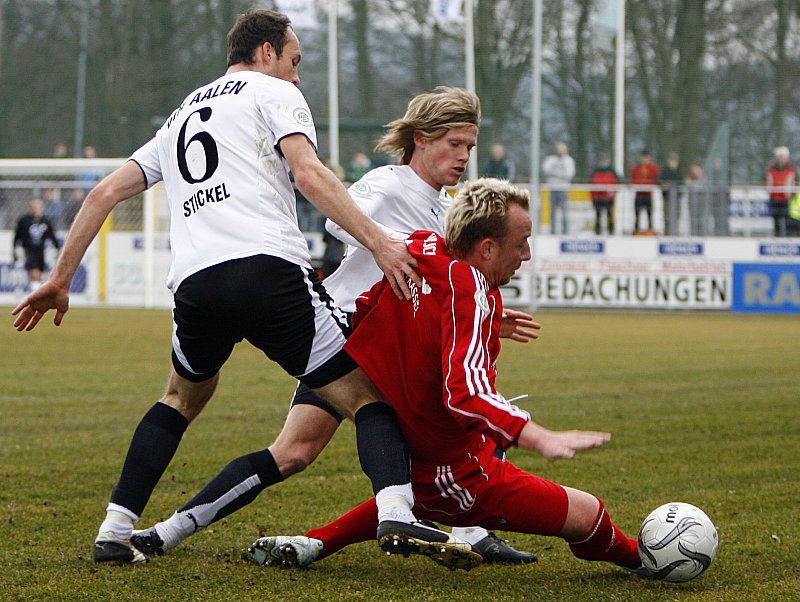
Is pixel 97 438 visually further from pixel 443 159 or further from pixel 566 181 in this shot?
pixel 566 181

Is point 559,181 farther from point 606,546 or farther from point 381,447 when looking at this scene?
point 381,447

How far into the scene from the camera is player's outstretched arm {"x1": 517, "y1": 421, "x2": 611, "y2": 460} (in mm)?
2930

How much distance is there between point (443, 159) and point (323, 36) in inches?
1151

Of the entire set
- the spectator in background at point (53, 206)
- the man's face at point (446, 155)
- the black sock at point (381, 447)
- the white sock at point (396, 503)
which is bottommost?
the white sock at point (396, 503)

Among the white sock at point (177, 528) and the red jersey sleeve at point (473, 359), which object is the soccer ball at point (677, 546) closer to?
the red jersey sleeve at point (473, 359)

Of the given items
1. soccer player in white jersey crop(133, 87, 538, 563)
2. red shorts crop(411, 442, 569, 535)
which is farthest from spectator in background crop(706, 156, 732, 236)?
red shorts crop(411, 442, 569, 535)

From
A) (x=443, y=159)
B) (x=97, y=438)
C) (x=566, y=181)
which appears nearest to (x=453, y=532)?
(x=443, y=159)

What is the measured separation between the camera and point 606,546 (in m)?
3.74

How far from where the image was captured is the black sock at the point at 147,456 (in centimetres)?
399

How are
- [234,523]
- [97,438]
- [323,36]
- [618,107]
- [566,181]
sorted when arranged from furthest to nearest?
[323,36]
[618,107]
[566,181]
[97,438]
[234,523]

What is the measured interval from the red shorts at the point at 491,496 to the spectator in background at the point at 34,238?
756 inches

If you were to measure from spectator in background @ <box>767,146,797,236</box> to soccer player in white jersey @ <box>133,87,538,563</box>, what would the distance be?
18.3 metres

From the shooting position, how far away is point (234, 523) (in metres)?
4.75

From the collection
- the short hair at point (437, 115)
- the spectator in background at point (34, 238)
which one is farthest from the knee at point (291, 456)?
the spectator in background at point (34, 238)
